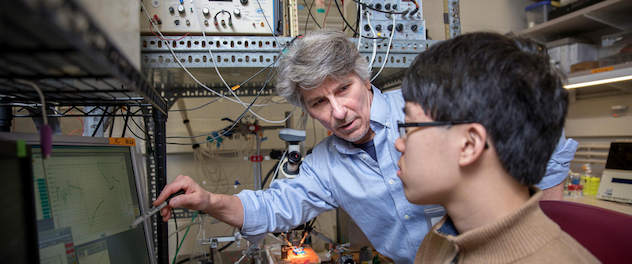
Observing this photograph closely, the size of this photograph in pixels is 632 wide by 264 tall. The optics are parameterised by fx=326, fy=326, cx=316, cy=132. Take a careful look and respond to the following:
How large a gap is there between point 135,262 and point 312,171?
1.98 feet

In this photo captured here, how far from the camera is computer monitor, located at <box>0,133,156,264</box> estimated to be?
591 mm

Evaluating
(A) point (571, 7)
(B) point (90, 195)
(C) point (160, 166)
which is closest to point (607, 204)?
(A) point (571, 7)

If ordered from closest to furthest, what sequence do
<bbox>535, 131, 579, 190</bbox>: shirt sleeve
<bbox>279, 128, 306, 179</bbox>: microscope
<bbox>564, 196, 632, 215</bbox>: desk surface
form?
1. <bbox>535, 131, 579, 190</bbox>: shirt sleeve
2. <bbox>279, 128, 306, 179</bbox>: microscope
3. <bbox>564, 196, 632, 215</bbox>: desk surface

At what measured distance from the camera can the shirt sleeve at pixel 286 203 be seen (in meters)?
1.03

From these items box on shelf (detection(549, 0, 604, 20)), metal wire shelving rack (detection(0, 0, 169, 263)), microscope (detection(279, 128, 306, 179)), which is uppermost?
box on shelf (detection(549, 0, 604, 20))

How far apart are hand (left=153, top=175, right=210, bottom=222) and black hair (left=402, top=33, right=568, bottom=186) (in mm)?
627

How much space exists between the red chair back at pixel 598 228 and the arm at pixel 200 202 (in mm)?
861

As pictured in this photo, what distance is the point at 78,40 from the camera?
294 mm

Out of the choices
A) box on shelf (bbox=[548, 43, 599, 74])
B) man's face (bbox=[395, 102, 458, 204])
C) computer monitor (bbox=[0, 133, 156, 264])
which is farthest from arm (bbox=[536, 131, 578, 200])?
box on shelf (bbox=[548, 43, 599, 74])

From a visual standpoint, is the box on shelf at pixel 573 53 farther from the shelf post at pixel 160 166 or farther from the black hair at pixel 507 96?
the shelf post at pixel 160 166

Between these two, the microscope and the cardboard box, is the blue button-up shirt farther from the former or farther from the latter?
the cardboard box

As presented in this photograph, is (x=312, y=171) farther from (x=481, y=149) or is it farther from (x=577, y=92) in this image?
(x=577, y=92)

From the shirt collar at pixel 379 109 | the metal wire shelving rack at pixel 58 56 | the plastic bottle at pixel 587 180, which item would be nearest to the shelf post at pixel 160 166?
the metal wire shelving rack at pixel 58 56

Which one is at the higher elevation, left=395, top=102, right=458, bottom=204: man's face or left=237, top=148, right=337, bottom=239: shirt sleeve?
left=395, top=102, right=458, bottom=204: man's face
